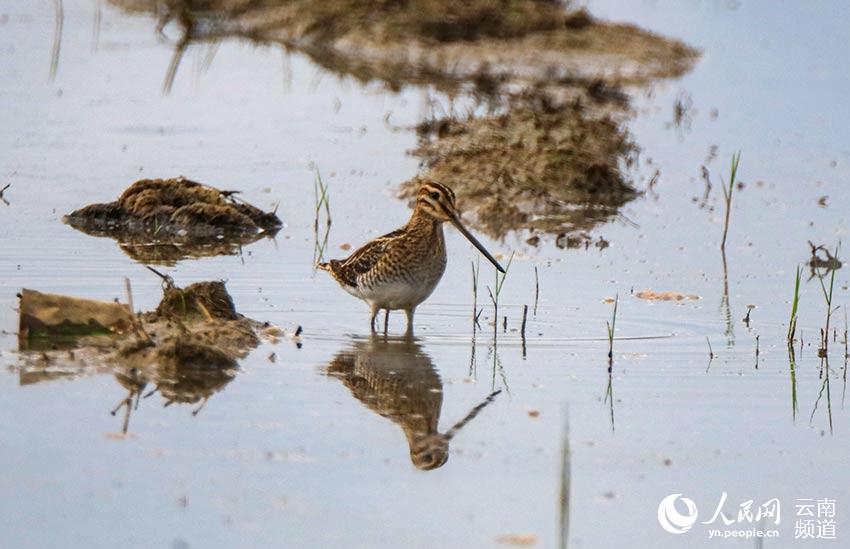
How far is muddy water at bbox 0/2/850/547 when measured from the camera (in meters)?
6.55

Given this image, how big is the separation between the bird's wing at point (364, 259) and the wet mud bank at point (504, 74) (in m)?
2.53

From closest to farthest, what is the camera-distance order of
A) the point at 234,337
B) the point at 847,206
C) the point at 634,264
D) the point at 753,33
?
1. the point at 234,337
2. the point at 634,264
3. the point at 847,206
4. the point at 753,33

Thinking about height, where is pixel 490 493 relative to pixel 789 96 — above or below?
below

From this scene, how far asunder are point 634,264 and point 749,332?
2.14 meters

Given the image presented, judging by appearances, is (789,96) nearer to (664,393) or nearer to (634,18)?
(634,18)

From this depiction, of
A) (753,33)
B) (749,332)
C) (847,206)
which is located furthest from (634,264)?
(753,33)

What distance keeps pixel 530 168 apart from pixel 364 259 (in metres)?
4.61

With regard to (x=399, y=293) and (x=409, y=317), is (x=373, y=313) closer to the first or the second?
(x=409, y=317)

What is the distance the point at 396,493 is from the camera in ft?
22.2

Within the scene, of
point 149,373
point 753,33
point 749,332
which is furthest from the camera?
point 753,33

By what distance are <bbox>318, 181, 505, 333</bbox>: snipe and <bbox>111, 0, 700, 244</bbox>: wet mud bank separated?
7.85 feet

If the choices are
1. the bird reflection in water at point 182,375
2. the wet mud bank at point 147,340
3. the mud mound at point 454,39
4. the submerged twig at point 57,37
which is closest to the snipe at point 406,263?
the wet mud bank at point 147,340

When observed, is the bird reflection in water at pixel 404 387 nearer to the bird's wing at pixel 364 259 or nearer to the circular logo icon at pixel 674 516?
the bird's wing at pixel 364 259

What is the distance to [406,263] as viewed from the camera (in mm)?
9977
